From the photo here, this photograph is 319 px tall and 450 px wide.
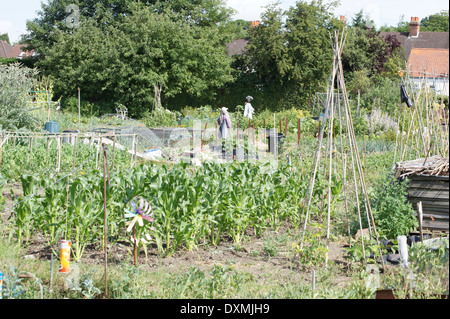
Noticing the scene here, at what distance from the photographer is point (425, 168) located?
5.56m

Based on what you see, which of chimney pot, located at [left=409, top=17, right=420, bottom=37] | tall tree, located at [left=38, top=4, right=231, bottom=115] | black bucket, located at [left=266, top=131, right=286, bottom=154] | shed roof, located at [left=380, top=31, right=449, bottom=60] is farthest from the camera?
chimney pot, located at [left=409, top=17, right=420, bottom=37]

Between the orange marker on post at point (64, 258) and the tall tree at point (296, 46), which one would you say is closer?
the orange marker on post at point (64, 258)

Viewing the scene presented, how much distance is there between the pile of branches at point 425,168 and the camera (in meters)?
5.40

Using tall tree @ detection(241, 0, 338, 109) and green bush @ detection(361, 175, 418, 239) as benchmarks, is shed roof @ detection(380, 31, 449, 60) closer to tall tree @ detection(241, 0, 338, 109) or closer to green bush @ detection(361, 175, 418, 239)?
tall tree @ detection(241, 0, 338, 109)

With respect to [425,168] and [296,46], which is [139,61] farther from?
[425,168]

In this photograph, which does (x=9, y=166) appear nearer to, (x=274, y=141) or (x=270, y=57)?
(x=274, y=141)

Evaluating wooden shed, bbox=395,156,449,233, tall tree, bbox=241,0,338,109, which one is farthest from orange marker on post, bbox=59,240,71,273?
tall tree, bbox=241,0,338,109

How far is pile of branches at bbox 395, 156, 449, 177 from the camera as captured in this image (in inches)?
213

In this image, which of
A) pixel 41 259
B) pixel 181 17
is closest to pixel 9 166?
pixel 41 259

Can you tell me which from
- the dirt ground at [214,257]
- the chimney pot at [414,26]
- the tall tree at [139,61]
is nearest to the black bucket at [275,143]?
the dirt ground at [214,257]

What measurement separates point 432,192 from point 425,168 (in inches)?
10.7

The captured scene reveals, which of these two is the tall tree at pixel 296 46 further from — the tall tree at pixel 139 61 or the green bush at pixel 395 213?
the green bush at pixel 395 213

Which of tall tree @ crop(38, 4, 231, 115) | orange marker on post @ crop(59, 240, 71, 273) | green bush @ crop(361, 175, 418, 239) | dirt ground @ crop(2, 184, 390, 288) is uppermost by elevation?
tall tree @ crop(38, 4, 231, 115)
